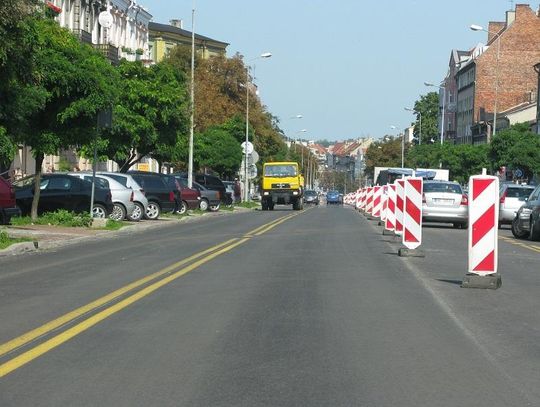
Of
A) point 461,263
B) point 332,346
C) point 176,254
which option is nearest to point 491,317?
point 332,346

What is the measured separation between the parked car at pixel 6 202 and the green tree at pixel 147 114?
579 inches

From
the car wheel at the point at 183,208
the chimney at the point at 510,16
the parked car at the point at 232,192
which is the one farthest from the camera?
the chimney at the point at 510,16

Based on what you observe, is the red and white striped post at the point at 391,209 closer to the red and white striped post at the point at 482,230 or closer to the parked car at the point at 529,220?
the parked car at the point at 529,220

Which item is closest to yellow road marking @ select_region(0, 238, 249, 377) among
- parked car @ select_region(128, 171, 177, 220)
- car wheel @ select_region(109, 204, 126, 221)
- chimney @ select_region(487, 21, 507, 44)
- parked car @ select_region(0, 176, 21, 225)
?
parked car @ select_region(0, 176, 21, 225)

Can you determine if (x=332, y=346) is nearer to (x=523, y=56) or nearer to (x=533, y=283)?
(x=533, y=283)

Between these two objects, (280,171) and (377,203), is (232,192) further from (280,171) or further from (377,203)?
(377,203)

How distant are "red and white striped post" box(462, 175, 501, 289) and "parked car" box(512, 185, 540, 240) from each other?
13947 millimetres

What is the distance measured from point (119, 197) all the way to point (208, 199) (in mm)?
18953

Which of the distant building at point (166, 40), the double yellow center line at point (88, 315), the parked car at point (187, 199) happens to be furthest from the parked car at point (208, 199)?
the distant building at point (166, 40)

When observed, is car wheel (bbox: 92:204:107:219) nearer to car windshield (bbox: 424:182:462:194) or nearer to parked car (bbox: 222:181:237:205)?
car windshield (bbox: 424:182:462:194)

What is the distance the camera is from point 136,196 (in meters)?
34.8

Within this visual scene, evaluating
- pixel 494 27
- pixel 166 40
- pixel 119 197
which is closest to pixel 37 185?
pixel 119 197

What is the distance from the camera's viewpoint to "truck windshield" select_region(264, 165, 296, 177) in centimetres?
6056

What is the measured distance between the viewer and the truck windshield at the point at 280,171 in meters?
60.6
